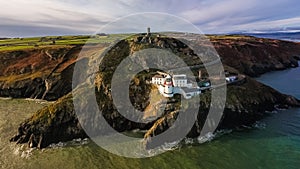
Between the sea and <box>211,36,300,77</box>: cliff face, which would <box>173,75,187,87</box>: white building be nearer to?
the sea

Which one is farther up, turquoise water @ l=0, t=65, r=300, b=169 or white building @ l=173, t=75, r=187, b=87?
white building @ l=173, t=75, r=187, b=87

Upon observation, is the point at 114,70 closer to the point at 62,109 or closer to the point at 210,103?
the point at 62,109

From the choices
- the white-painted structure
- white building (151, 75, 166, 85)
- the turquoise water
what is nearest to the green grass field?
white building (151, 75, 166, 85)

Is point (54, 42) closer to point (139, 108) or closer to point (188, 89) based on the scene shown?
point (139, 108)

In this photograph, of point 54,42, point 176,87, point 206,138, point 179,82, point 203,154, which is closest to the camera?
point 203,154

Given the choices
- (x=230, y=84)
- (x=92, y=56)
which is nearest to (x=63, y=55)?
(x=92, y=56)

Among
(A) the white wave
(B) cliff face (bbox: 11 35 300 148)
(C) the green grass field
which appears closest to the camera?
(A) the white wave

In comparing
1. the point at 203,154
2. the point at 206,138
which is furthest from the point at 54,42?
the point at 203,154
